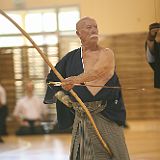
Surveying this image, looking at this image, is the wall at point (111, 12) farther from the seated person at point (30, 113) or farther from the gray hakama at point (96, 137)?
the gray hakama at point (96, 137)

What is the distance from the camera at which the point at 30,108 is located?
20.8ft

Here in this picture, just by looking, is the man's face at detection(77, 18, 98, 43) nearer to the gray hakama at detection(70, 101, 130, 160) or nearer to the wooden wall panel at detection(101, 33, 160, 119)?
the gray hakama at detection(70, 101, 130, 160)

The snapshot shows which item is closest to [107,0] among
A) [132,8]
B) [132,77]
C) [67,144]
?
[132,8]

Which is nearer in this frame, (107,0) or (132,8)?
(107,0)

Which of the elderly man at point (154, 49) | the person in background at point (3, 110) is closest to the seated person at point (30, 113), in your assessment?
the person in background at point (3, 110)

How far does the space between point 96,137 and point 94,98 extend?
0.18m

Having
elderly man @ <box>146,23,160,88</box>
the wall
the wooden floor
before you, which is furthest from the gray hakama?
the wall

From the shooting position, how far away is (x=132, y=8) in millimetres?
5039

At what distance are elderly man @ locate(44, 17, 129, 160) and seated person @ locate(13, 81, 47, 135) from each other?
13.6 feet

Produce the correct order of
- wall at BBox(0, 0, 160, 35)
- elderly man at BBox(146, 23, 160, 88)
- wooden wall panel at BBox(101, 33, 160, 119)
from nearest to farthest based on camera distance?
1. elderly man at BBox(146, 23, 160, 88)
2. wall at BBox(0, 0, 160, 35)
3. wooden wall panel at BBox(101, 33, 160, 119)

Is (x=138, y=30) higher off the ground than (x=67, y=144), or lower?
higher

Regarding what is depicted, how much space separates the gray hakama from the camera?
2.12 m

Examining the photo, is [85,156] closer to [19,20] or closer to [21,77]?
[19,20]

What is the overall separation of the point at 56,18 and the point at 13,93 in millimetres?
1350
